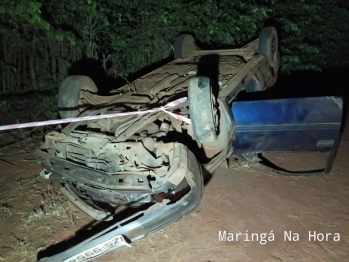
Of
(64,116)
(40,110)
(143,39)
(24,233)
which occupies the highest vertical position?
(143,39)

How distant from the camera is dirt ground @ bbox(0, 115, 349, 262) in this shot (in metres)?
3.10

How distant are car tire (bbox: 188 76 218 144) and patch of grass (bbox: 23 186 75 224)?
5.97ft

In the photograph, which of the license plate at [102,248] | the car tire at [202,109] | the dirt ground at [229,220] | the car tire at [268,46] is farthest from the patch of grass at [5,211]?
the car tire at [268,46]

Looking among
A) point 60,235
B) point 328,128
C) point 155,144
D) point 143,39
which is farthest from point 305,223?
point 143,39

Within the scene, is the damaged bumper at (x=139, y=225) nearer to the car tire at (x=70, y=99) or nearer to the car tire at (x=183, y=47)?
the car tire at (x=70, y=99)

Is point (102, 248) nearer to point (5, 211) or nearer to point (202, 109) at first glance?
point (202, 109)

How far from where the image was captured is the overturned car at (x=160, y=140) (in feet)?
9.06

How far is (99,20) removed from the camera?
6867 millimetres

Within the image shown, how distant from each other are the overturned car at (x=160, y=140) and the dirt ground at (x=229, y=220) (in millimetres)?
408

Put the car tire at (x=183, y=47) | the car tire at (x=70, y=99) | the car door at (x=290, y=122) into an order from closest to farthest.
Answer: the car door at (x=290, y=122)
the car tire at (x=70, y=99)
the car tire at (x=183, y=47)

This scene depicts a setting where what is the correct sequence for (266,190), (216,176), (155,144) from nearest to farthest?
(155,144) → (266,190) → (216,176)

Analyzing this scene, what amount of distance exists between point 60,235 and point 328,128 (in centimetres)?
305

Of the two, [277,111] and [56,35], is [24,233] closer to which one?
[277,111]

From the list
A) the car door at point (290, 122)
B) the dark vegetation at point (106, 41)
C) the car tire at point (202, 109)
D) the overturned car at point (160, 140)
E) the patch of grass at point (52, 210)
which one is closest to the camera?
the overturned car at point (160, 140)
